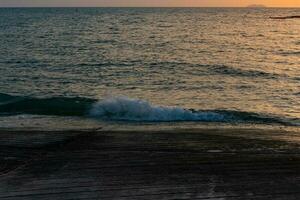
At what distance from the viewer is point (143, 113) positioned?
56.9 feet

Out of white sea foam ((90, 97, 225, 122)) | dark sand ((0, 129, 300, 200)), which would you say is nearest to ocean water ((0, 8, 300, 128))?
white sea foam ((90, 97, 225, 122))

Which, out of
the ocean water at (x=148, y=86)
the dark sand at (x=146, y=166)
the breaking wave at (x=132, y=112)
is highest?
the dark sand at (x=146, y=166)

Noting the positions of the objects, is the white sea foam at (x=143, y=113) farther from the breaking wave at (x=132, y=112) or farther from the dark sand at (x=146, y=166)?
the dark sand at (x=146, y=166)

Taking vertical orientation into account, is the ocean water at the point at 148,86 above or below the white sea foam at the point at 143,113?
below

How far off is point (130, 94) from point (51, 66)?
13.8 metres

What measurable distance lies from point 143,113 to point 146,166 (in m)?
8.36

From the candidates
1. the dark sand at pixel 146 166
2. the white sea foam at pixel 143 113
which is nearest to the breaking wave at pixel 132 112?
the white sea foam at pixel 143 113

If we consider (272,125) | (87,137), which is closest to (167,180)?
(87,137)

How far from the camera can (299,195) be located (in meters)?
7.49

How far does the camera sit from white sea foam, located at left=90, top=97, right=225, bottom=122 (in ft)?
56.1

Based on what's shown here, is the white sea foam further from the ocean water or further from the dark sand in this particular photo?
the dark sand

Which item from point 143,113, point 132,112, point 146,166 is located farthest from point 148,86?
point 146,166

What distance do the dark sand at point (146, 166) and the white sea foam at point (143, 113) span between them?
14.3 ft

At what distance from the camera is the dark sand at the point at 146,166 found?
761cm
